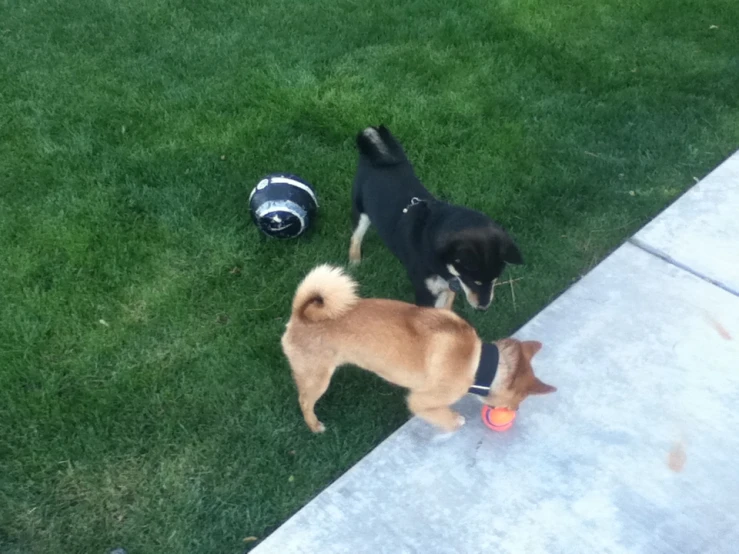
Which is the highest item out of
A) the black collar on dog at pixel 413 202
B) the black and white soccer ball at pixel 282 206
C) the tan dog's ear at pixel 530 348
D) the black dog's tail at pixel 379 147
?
the black dog's tail at pixel 379 147

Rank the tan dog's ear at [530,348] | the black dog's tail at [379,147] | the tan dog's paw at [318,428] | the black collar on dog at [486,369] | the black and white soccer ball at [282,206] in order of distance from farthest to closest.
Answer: the black and white soccer ball at [282,206]
the black dog's tail at [379,147]
the tan dog's paw at [318,428]
the tan dog's ear at [530,348]
the black collar on dog at [486,369]

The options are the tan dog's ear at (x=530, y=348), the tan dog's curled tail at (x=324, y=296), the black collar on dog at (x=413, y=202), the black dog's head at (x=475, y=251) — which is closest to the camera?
A: the tan dog's curled tail at (x=324, y=296)

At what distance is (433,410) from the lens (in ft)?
9.25

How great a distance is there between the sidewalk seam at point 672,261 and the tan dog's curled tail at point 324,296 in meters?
1.94

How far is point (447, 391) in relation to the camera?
274 cm

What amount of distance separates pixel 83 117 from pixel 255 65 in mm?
1405

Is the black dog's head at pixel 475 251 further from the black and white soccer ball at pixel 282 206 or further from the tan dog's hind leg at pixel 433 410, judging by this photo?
the black and white soccer ball at pixel 282 206

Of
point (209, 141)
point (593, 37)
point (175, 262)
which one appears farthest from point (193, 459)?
point (593, 37)

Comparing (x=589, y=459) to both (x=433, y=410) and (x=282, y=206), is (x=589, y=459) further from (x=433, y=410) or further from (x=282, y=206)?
(x=282, y=206)

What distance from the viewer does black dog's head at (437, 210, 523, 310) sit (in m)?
2.91

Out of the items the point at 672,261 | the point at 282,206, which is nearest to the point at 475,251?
the point at 282,206

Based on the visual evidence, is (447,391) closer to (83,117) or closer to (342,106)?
(342,106)

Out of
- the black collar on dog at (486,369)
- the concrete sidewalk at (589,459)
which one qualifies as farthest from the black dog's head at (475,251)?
the concrete sidewalk at (589,459)

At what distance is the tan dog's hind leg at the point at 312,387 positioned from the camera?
277cm
